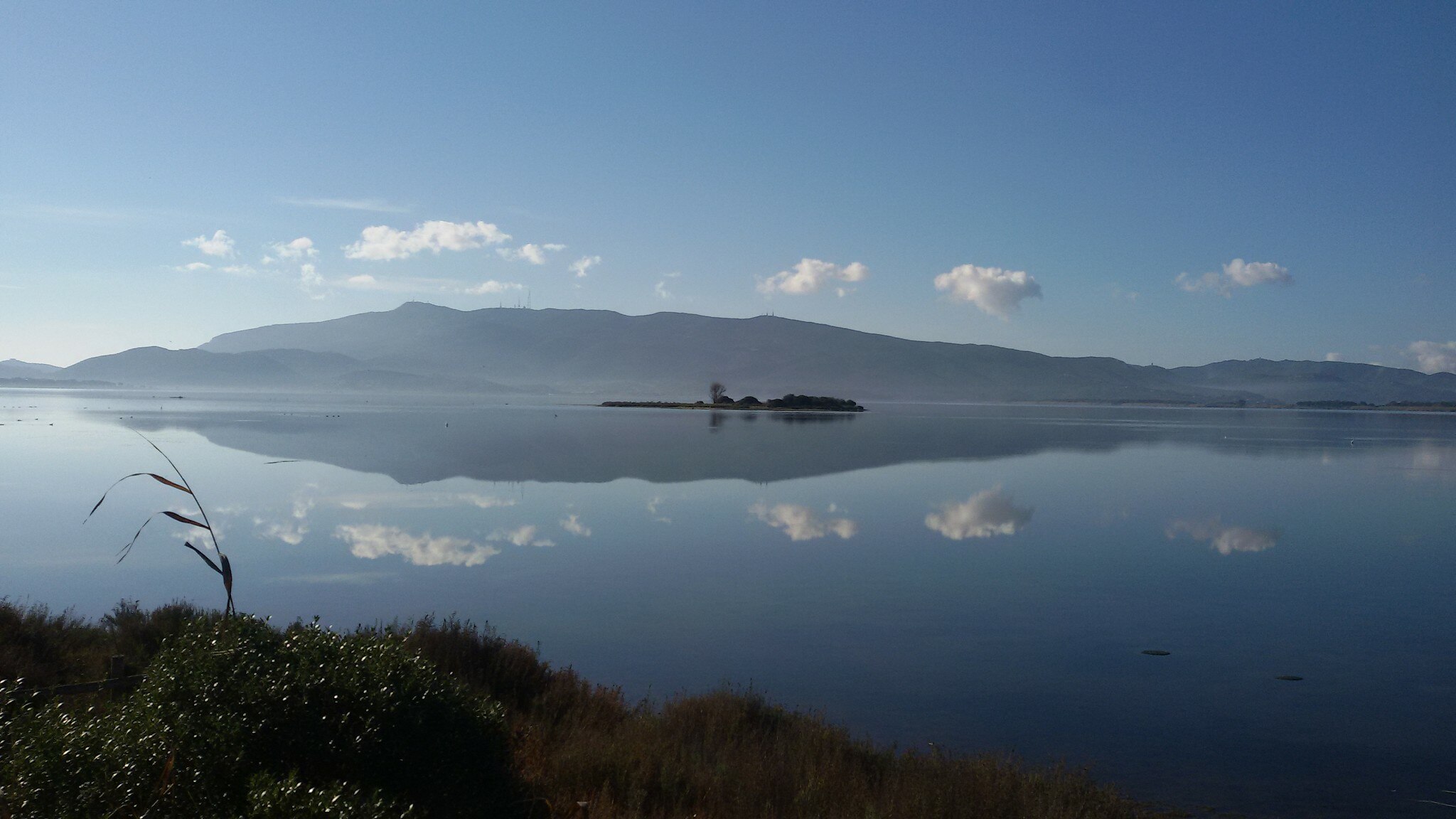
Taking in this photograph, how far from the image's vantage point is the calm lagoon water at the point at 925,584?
21.5 ft

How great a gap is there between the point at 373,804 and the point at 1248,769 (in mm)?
5409

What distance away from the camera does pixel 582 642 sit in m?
8.35

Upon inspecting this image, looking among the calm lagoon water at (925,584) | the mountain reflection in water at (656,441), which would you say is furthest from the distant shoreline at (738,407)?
the calm lagoon water at (925,584)

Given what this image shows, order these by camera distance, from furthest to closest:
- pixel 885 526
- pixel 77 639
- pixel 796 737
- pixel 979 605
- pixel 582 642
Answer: pixel 885 526
pixel 979 605
pixel 582 642
pixel 77 639
pixel 796 737

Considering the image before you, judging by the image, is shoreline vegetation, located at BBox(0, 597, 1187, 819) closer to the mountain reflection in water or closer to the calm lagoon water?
the calm lagoon water

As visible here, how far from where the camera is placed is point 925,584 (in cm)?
1102

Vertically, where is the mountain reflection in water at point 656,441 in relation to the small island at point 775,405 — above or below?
below

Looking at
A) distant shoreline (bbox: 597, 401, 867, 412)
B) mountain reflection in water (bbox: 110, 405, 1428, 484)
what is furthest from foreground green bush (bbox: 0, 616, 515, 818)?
distant shoreline (bbox: 597, 401, 867, 412)

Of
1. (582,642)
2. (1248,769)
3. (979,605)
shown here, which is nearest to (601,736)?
(582,642)

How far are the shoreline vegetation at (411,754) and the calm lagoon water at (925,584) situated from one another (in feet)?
3.29

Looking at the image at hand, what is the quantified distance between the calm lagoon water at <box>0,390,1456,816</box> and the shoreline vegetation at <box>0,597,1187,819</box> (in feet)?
3.29

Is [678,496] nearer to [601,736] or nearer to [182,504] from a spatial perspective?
[182,504]

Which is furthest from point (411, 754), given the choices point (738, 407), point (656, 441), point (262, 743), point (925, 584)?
point (738, 407)

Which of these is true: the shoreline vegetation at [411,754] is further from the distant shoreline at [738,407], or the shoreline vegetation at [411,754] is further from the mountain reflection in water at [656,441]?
the distant shoreline at [738,407]
